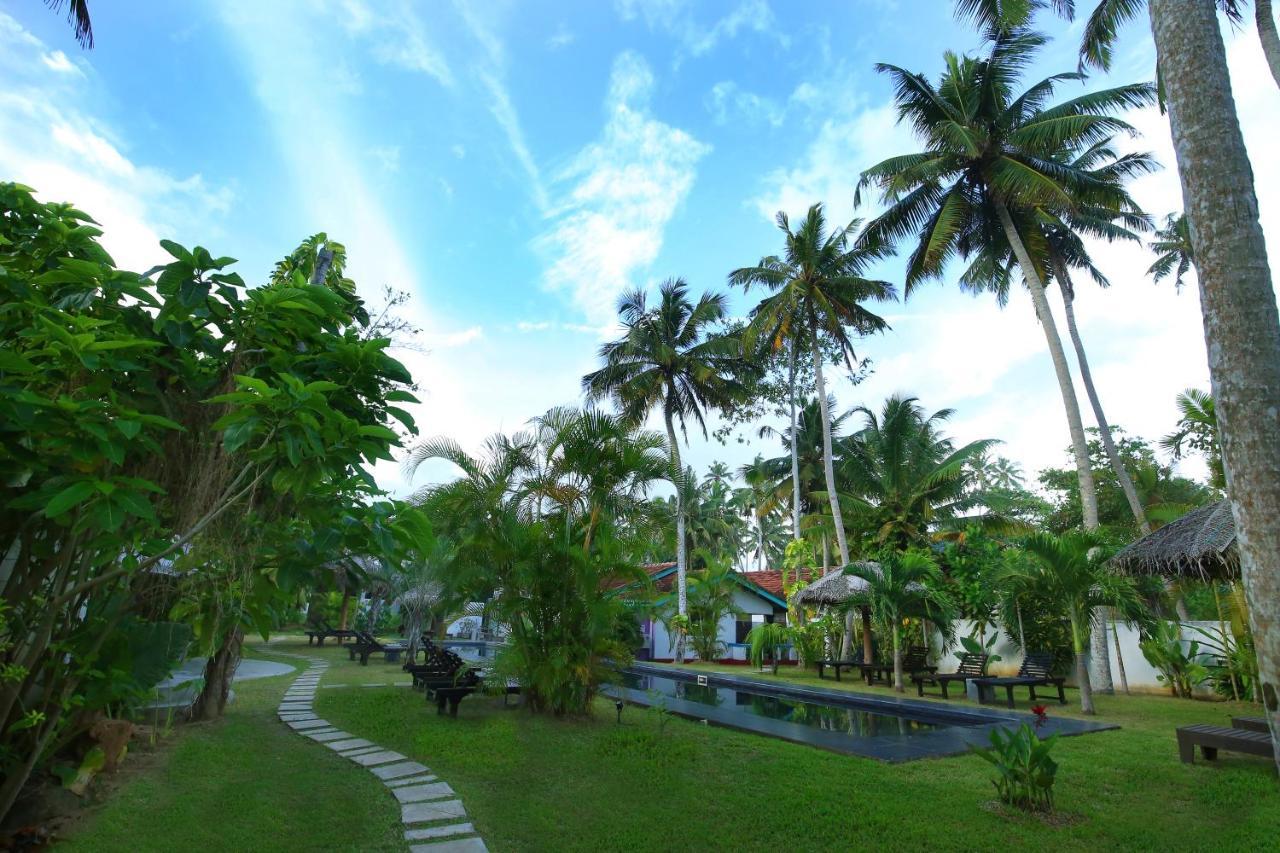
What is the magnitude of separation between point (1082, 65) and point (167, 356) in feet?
52.2

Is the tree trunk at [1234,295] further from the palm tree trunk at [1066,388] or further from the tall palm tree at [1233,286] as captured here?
the palm tree trunk at [1066,388]

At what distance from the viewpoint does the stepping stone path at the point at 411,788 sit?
14.2ft

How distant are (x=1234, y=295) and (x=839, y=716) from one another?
886 cm

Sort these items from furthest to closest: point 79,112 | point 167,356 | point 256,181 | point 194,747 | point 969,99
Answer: point 969,99 < point 256,181 < point 194,747 < point 79,112 < point 167,356

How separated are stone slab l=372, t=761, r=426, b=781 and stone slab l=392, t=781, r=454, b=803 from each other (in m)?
0.45

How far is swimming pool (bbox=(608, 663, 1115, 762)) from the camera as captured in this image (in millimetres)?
7766

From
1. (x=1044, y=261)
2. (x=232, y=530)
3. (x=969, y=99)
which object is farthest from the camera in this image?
(x=1044, y=261)

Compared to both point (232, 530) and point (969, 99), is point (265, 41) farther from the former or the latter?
point (969, 99)

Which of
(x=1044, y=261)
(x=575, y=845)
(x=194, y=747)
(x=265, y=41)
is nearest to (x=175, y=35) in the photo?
(x=265, y=41)

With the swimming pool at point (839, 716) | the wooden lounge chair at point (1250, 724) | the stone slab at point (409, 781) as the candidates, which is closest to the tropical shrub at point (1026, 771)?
the swimming pool at point (839, 716)

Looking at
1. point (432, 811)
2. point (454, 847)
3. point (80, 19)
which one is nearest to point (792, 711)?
point (432, 811)

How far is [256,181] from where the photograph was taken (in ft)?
24.3

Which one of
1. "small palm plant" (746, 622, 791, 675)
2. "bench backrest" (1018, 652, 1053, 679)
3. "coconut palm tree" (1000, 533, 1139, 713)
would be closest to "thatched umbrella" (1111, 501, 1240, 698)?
"coconut palm tree" (1000, 533, 1139, 713)

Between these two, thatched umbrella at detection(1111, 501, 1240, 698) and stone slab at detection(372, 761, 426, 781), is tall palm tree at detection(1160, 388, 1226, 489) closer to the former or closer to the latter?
thatched umbrella at detection(1111, 501, 1240, 698)
